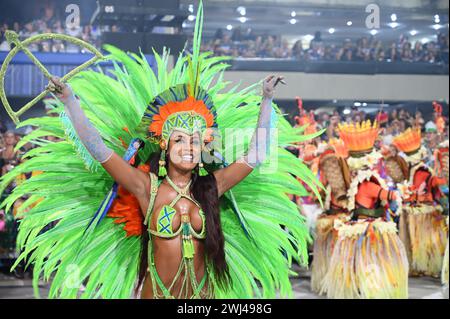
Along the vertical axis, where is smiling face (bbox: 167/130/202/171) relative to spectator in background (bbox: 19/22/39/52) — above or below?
below

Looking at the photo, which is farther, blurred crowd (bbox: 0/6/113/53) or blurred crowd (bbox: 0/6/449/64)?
blurred crowd (bbox: 0/6/449/64)

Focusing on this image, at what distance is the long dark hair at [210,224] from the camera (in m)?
3.60

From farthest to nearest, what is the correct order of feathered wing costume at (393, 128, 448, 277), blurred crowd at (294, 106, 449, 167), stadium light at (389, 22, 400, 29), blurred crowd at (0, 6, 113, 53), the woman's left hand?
feathered wing costume at (393, 128, 448, 277), blurred crowd at (294, 106, 449, 167), stadium light at (389, 22, 400, 29), blurred crowd at (0, 6, 113, 53), the woman's left hand

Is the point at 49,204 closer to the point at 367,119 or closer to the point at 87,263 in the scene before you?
the point at 87,263

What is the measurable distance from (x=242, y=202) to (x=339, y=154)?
280 cm

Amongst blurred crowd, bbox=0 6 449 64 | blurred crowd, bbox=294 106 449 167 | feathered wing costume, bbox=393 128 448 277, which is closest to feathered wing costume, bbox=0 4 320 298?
blurred crowd, bbox=0 6 449 64

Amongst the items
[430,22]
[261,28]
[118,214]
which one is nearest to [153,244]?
[118,214]

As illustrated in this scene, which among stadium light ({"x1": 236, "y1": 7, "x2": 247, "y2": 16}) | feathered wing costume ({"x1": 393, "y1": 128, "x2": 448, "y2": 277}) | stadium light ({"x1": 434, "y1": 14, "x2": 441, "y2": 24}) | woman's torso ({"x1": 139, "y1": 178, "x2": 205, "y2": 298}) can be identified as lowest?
feathered wing costume ({"x1": 393, "y1": 128, "x2": 448, "y2": 277})

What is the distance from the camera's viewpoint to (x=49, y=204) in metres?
3.68

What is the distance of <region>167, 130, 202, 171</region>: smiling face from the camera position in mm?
3572

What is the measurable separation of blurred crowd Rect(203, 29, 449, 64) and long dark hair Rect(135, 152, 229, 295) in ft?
5.92

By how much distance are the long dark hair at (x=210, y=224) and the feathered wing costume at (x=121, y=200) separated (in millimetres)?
72

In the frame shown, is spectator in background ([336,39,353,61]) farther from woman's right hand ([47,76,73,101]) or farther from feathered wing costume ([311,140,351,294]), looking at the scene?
woman's right hand ([47,76,73,101])

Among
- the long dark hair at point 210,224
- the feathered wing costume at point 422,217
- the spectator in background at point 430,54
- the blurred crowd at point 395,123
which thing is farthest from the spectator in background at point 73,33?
the feathered wing costume at point 422,217
